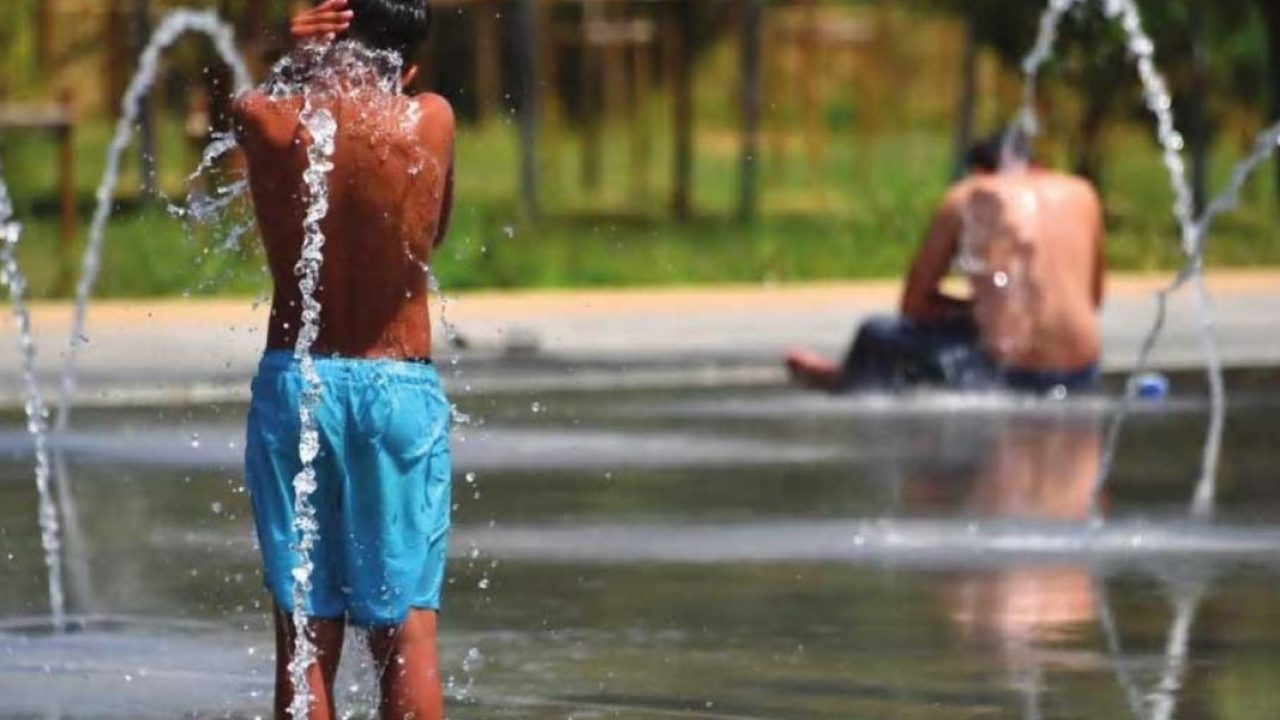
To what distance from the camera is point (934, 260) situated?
15.6 metres

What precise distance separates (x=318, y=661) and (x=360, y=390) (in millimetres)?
471

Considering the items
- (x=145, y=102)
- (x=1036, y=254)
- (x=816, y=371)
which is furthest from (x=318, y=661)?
(x=145, y=102)

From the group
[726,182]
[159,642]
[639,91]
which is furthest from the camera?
[726,182]

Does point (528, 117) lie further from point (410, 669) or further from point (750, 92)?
point (410, 669)

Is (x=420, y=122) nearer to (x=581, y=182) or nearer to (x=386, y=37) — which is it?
(x=386, y=37)

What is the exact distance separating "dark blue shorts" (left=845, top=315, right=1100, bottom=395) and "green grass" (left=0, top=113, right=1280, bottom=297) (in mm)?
2144

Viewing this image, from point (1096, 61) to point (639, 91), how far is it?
5.31 m

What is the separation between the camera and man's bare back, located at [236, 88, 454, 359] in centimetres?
655

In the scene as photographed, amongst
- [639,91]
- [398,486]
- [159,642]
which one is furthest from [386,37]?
[639,91]

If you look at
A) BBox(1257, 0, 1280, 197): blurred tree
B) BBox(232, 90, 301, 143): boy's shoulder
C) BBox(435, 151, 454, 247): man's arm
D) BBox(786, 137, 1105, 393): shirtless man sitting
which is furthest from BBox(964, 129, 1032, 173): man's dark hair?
BBox(232, 90, 301, 143): boy's shoulder

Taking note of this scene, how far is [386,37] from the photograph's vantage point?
6672 millimetres

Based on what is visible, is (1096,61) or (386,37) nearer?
(386,37)

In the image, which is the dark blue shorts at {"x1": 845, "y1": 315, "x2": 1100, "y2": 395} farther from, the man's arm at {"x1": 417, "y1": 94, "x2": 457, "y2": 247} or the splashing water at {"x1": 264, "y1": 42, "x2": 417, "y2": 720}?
the splashing water at {"x1": 264, "y1": 42, "x2": 417, "y2": 720}

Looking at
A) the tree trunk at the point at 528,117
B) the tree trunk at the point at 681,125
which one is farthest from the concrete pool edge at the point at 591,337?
the tree trunk at the point at 681,125
